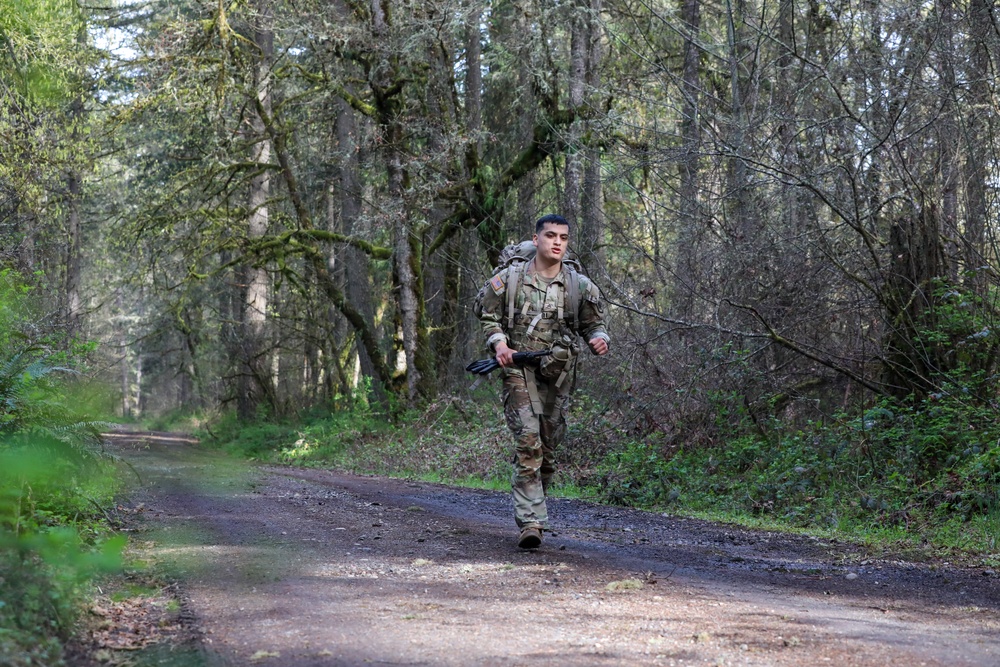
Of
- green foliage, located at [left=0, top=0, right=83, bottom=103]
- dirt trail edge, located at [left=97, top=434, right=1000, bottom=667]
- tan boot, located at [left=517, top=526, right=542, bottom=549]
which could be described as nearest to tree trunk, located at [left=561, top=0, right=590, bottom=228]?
green foliage, located at [left=0, top=0, right=83, bottom=103]

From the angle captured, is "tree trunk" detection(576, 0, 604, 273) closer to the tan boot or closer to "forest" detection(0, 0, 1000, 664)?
"forest" detection(0, 0, 1000, 664)

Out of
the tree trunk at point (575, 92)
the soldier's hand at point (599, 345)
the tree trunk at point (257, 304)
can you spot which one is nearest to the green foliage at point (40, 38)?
the tree trunk at point (257, 304)

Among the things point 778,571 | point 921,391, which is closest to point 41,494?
point 778,571

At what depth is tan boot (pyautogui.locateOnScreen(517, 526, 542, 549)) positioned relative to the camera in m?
7.46

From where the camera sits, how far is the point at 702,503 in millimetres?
11766

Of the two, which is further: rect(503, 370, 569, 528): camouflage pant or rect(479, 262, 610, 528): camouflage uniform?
rect(479, 262, 610, 528): camouflage uniform

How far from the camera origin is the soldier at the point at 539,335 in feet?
25.7

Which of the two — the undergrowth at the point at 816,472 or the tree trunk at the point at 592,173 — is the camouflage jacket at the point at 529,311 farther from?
the tree trunk at the point at 592,173

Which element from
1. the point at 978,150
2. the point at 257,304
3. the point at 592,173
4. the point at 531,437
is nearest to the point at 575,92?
the point at 592,173

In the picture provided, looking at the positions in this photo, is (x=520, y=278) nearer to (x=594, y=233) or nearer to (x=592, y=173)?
(x=592, y=173)

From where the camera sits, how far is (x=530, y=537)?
7.46 metres

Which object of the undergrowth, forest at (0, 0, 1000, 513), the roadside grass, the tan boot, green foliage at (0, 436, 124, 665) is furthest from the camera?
forest at (0, 0, 1000, 513)

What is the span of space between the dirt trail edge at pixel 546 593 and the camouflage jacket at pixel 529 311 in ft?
5.37

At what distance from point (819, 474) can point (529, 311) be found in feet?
16.2
